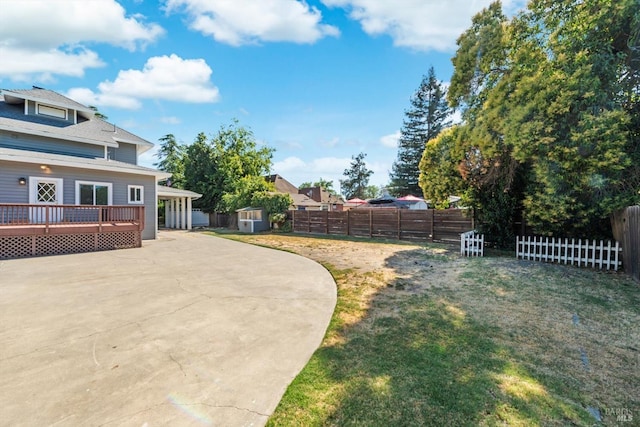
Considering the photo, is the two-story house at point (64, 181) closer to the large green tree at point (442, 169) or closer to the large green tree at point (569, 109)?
the large green tree at point (442, 169)

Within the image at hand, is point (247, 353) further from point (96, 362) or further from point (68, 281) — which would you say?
point (68, 281)

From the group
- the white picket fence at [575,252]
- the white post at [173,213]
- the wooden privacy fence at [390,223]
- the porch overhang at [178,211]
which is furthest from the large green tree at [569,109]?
the white post at [173,213]

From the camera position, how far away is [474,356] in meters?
3.09

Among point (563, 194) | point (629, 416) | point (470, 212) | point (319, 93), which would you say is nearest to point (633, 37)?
point (563, 194)

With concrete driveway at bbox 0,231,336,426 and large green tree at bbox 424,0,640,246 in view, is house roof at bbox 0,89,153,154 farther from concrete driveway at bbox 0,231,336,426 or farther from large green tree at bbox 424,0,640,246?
large green tree at bbox 424,0,640,246

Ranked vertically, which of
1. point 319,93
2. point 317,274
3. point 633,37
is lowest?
point 317,274

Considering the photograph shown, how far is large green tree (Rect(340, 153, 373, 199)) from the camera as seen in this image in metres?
56.3

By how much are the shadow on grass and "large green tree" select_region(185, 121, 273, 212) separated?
20.9m

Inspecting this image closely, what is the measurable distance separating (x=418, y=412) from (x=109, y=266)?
Result: 860cm

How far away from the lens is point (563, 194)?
737 cm

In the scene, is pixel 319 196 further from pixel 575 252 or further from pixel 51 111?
pixel 575 252

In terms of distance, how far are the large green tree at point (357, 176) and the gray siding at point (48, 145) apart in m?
46.5

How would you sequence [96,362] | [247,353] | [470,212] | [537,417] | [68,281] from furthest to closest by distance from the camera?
[470,212], [68,281], [247,353], [96,362], [537,417]

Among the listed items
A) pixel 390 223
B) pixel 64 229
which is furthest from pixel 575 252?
pixel 64 229
